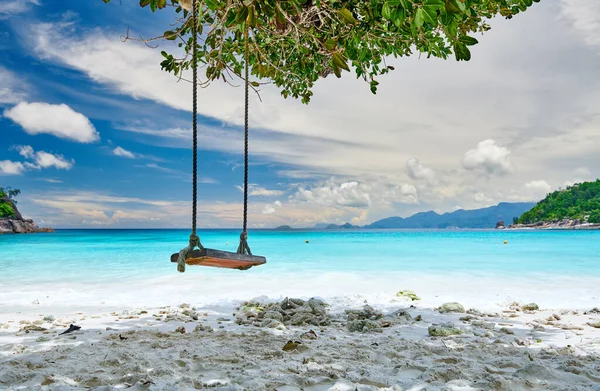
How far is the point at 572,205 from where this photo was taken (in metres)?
68.4

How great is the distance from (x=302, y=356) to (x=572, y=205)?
78.7m

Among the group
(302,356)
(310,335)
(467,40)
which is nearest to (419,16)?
(467,40)

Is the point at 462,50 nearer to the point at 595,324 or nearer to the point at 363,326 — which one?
the point at 363,326

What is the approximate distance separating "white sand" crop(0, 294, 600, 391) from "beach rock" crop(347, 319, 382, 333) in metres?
0.11

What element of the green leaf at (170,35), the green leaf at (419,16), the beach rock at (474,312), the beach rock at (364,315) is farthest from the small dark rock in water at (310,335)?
the green leaf at (170,35)

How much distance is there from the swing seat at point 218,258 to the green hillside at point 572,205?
75021 mm

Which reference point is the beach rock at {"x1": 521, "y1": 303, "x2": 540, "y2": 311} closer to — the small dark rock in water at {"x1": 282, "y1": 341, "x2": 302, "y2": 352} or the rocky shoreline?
the small dark rock in water at {"x1": 282, "y1": 341, "x2": 302, "y2": 352}

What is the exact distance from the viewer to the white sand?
292 cm

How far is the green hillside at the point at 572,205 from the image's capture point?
64875 millimetres

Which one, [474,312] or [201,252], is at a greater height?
[201,252]

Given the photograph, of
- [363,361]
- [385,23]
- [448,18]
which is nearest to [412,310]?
[363,361]

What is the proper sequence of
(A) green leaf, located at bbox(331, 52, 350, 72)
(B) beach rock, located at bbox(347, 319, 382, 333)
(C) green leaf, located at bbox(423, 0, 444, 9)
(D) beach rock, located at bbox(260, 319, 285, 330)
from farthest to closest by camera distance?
(D) beach rock, located at bbox(260, 319, 285, 330) → (B) beach rock, located at bbox(347, 319, 382, 333) → (A) green leaf, located at bbox(331, 52, 350, 72) → (C) green leaf, located at bbox(423, 0, 444, 9)

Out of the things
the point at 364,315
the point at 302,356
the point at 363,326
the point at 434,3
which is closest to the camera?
the point at 434,3

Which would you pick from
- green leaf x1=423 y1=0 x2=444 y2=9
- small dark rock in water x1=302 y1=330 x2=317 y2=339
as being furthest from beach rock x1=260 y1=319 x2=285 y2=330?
green leaf x1=423 y1=0 x2=444 y2=9
